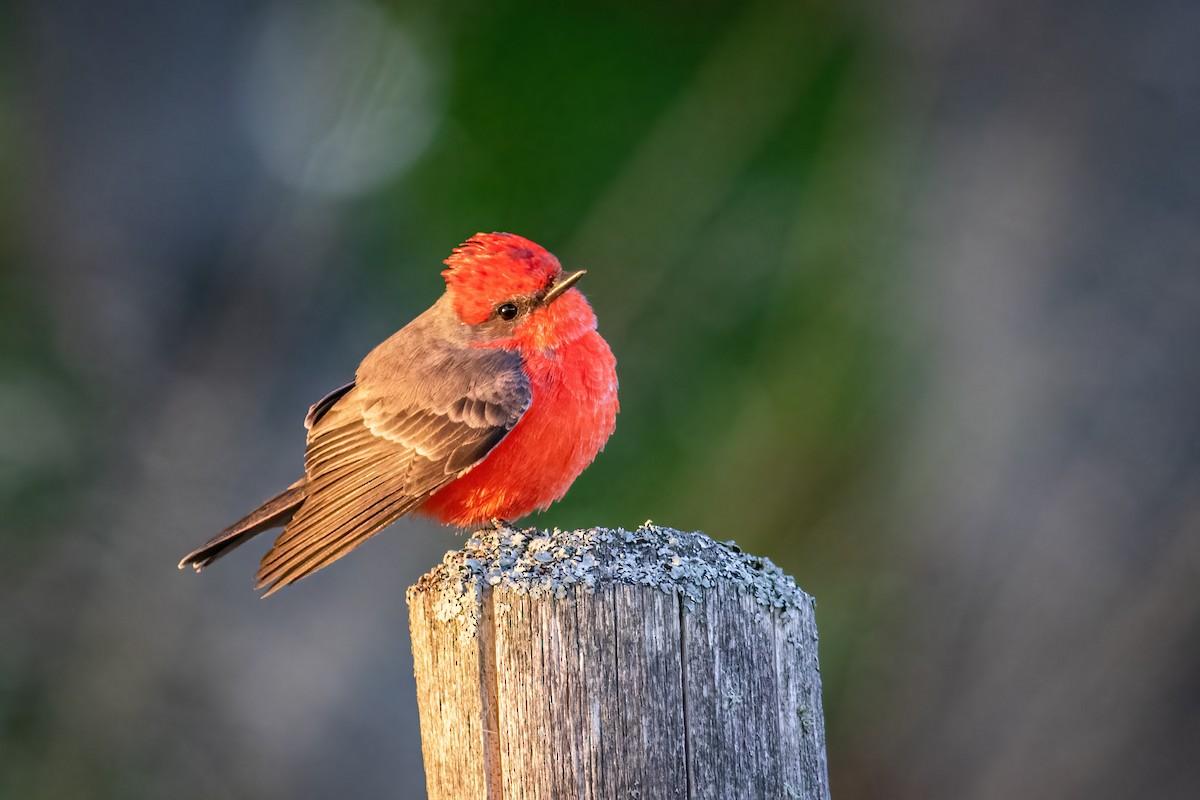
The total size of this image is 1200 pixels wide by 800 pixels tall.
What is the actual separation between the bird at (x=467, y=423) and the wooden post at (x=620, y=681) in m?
1.16

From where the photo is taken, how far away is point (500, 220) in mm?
6500

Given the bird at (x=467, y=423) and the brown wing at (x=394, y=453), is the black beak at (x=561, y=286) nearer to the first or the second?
the bird at (x=467, y=423)

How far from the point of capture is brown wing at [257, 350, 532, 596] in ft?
12.5

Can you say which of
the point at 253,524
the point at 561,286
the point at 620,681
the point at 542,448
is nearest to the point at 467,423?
the point at 542,448

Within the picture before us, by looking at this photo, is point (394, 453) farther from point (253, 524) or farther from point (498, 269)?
point (498, 269)

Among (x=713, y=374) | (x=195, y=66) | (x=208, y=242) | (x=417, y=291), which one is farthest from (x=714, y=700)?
(x=195, y=66)

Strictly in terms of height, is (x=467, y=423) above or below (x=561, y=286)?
below

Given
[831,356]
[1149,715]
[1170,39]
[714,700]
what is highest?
[1170,39]

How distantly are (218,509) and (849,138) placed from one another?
12.4 ft

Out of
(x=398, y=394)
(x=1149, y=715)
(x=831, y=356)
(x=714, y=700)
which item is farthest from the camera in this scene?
(x=831, y=356)

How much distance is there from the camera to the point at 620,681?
2.50 m

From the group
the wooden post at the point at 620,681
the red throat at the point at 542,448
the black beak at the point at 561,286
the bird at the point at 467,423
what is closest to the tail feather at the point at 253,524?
the bird at the point at 467,423

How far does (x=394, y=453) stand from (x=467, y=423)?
302 millimetres

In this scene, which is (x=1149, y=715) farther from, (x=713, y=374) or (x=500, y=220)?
(x=500, y=220)
